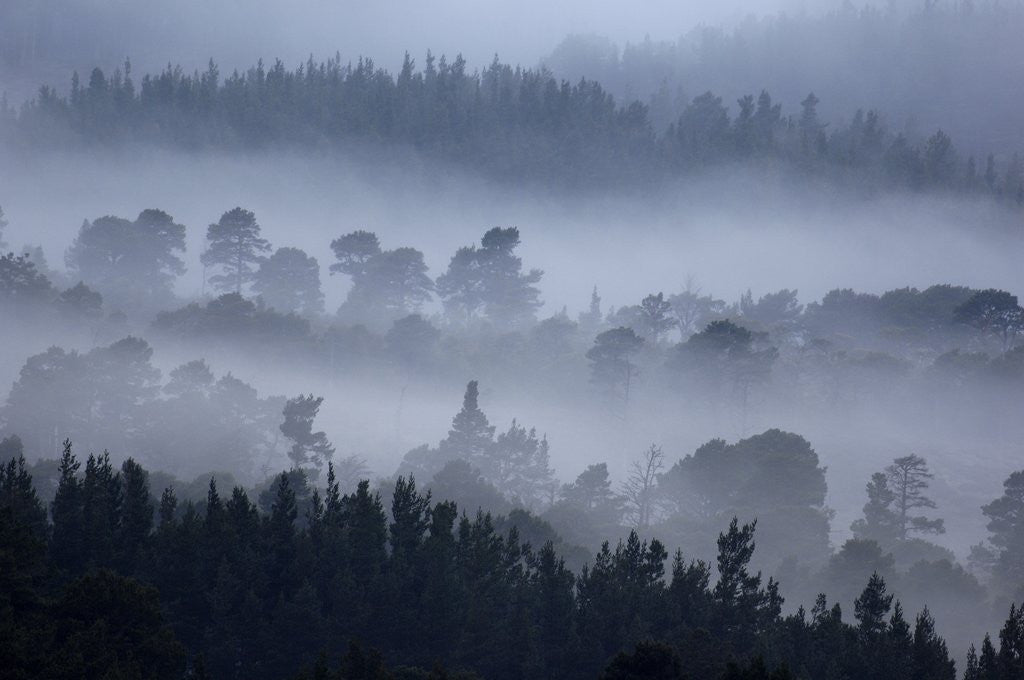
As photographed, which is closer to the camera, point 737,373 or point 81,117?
point 737,373

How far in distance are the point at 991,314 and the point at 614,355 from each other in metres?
45.2

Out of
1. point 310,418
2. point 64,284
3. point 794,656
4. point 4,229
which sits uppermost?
point 4,229

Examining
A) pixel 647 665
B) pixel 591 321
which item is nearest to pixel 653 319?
pixel 591 321

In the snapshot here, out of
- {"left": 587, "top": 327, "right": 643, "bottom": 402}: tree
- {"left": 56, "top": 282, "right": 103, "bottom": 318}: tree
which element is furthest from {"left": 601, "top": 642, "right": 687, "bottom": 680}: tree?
{"left": 56, "top": 282, "right": 103, "bottom": 318}: tree

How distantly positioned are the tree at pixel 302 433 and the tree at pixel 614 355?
3332 cm

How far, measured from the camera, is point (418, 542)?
48.7 meters

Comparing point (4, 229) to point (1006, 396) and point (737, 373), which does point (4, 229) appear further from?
point (1006, 396)

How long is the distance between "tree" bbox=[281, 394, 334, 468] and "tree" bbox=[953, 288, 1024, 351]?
243 feet

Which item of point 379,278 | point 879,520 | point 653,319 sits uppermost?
point 379,278

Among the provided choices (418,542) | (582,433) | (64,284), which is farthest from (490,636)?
(64,284)

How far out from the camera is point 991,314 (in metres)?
115

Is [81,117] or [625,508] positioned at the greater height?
[81,117]

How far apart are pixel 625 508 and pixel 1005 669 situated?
34.4 m

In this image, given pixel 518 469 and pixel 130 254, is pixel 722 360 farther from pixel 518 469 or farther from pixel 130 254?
pixel 130 254
